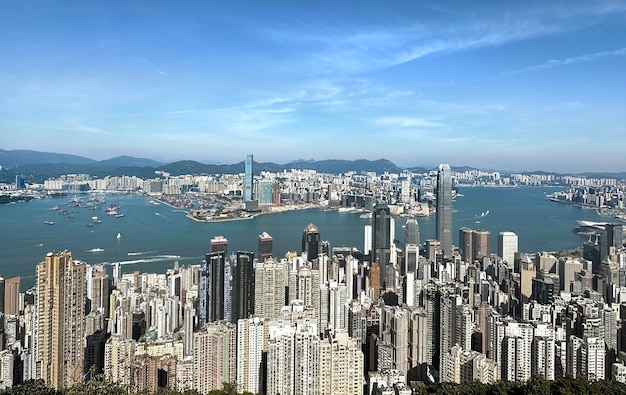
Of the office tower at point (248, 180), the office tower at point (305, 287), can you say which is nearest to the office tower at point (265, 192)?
the office tower at point (248, 180)

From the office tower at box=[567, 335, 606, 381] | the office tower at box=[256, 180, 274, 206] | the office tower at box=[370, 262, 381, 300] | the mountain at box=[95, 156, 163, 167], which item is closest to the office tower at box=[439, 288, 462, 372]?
the office tower at box=[567, 335, 606, 381]

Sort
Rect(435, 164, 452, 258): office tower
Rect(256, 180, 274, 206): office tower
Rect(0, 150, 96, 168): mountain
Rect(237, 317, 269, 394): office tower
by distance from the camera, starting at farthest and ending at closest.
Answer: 1. Rect(256, 180, 274, 206): office tower
2. Rect(0, 150, 96, 168): mountain
3. Rect(435, 164, 452, 258): office tower
4. Rect(237, 317, 269, 394): office tower

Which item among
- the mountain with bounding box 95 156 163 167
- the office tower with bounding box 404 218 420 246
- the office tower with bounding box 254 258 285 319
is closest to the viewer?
the office tower with bounding box 254 258 285 319

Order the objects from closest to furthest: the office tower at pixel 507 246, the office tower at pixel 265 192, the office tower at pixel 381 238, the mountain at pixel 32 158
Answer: the office tower at pixel 381 238, the office tower at pixel 507 246, the mountain at pixel 32 158, the office tower at pixel 265 192

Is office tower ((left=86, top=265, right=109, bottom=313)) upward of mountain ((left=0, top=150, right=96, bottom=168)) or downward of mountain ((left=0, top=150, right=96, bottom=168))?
downward

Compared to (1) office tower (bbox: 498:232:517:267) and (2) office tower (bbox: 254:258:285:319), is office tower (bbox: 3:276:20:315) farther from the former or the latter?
(1) office tower (bbox: 498:232:517:267)

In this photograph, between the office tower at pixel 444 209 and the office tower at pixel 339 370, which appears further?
the office tower at pixel 444 209

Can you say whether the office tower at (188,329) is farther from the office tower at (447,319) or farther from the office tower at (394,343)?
the office tower at (447,319)
